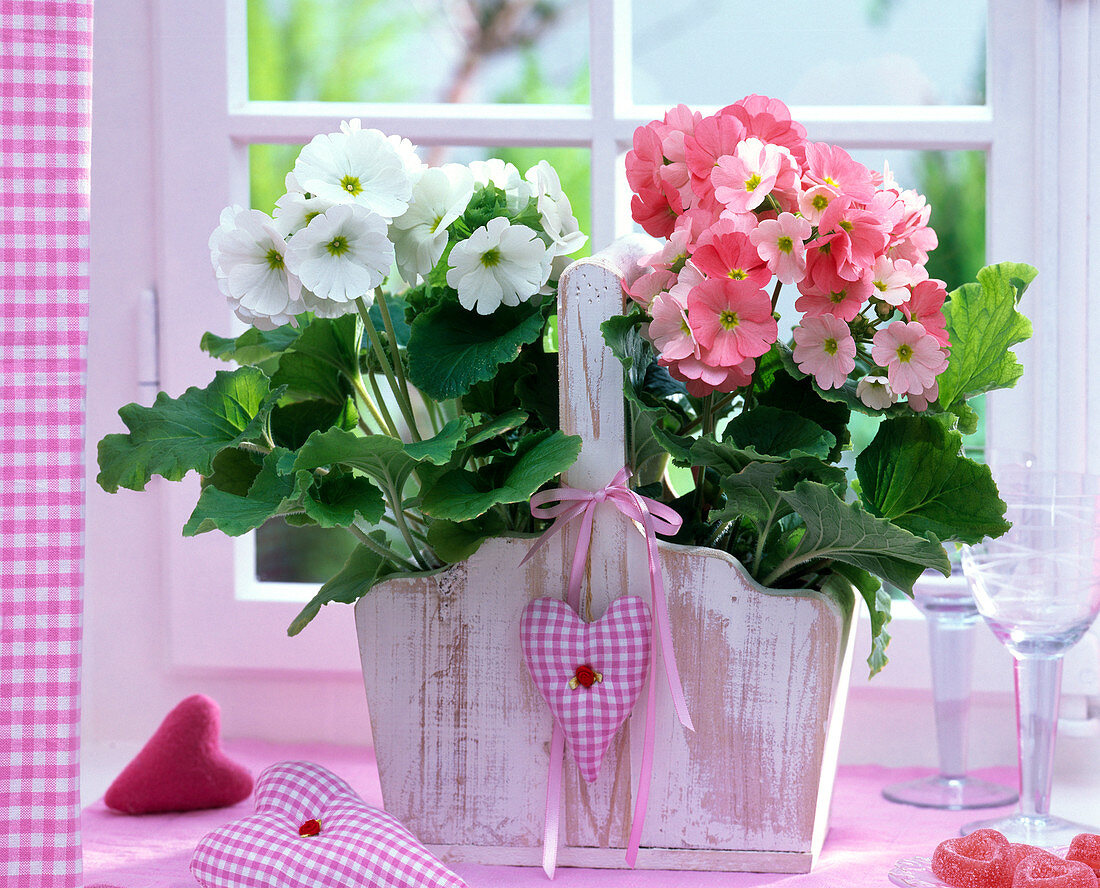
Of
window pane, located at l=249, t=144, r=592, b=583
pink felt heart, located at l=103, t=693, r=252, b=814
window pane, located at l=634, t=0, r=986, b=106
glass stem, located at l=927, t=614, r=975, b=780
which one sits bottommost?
pink felt heart, located at l=103, t=693, r=252, b=814

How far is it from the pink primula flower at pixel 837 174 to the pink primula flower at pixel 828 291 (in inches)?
1.7

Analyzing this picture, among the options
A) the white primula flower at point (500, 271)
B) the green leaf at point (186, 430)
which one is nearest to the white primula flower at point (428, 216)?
the white primula flower at point (500, 271)

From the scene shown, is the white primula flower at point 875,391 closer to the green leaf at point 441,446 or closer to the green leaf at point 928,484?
the green leaf at point 928,484

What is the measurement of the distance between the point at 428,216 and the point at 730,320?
0.22 meters

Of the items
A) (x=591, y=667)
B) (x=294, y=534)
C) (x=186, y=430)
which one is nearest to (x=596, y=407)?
(x=591, y=667)

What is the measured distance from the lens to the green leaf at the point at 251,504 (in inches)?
24.9

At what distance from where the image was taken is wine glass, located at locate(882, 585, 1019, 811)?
2.87 ft

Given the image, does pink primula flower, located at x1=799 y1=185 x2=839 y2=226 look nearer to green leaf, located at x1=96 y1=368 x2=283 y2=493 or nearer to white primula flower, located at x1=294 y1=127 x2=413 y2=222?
white primula flower, located at x1=294 y1=127 x2=413 y2=222

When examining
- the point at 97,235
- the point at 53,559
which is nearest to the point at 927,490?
the point at 53,559

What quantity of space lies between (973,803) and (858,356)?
1.35 ft

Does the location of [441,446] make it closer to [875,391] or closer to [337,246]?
[337,246]

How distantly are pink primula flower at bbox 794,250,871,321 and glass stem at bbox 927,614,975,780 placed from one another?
352mm

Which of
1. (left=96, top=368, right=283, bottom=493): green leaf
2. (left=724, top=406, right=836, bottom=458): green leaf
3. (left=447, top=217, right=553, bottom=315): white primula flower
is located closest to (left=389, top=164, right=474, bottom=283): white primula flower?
(left=447, top=217, right=553, bottom=315): white primula flower

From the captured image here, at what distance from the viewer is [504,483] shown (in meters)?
0.70
